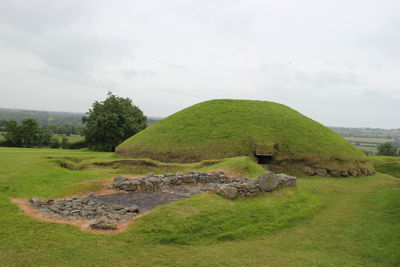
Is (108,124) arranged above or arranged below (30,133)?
above

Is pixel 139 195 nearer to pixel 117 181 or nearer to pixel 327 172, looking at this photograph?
pixel 117 181

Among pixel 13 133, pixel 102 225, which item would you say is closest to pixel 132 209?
pixel 102 225

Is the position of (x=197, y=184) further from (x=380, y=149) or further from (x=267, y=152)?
(x=380, y=149)

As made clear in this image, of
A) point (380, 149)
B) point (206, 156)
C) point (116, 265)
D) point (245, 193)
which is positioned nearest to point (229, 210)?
point (245, 193)

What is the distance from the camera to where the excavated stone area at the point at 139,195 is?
1094 centimetres

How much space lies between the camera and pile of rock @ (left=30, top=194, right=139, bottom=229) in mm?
10331

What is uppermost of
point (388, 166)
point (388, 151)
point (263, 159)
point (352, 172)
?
point (388, 151)

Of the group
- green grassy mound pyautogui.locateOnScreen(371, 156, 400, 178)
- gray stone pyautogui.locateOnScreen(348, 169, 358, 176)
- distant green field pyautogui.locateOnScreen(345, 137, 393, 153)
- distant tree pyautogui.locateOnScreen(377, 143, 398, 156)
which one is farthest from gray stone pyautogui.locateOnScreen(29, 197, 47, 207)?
distant green field pyautogui.locateOnScreen(345, 137, 393, 153)

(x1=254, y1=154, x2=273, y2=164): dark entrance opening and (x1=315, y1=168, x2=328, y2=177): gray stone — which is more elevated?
(x1=254, y1=154, x2=273, y2=164): dark entrance opening

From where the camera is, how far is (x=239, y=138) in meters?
28.3

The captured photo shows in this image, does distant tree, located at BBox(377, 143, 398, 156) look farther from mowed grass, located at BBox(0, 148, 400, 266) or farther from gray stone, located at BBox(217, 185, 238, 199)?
gray stone, located at BBox(217, 185, 238, 199)

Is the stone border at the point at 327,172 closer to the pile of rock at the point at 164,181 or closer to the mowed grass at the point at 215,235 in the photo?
the mowed grass at the point at 215,235

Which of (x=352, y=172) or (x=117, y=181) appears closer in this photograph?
(x=117, y=181)

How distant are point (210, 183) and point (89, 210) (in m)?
7.93
